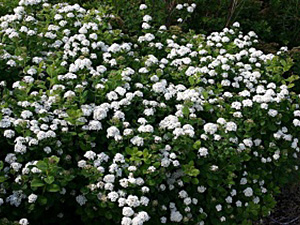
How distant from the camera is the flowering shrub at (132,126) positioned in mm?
2979

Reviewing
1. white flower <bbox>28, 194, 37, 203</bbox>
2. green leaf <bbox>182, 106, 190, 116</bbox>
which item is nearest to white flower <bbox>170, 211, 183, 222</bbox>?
green leaf <bbox>182, 106, 190, 116</bbox>

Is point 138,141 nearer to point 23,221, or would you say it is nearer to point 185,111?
point 185,111

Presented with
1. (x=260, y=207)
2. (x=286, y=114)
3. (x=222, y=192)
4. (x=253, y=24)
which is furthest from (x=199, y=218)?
(x=253, y=24)

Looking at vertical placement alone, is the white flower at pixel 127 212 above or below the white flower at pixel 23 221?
above

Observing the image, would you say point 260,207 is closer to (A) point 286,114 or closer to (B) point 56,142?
(A) point 286,114

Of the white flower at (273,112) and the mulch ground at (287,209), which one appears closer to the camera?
the white flower at (273,112)

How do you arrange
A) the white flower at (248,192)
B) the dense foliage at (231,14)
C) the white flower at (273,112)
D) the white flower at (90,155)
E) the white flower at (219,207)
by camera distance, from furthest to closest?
1. the dense foliage at (231,14)
2. the white flower at (273,112)
3. the white flower at (248,192)
4. the white flower at (219,207)
5. the white flower at (90,155)

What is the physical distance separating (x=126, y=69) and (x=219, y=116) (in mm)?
833

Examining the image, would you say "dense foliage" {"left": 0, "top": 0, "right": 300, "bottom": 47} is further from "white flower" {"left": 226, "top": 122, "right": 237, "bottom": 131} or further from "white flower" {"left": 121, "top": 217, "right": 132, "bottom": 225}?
"white flower" {"left": 121, "top": 217, "right": 132, "bottom": 225}

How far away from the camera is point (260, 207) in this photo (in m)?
3.71

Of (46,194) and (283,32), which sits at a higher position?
(46,194)

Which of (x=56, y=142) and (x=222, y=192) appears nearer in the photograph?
(x=56, y=142)

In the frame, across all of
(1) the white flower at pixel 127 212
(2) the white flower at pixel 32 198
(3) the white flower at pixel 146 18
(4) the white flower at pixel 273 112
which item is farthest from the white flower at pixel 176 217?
(3) the white flower at pixel 146 18

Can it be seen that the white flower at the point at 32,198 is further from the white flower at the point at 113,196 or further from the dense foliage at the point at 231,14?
the dense foliage at the point at 231,14
